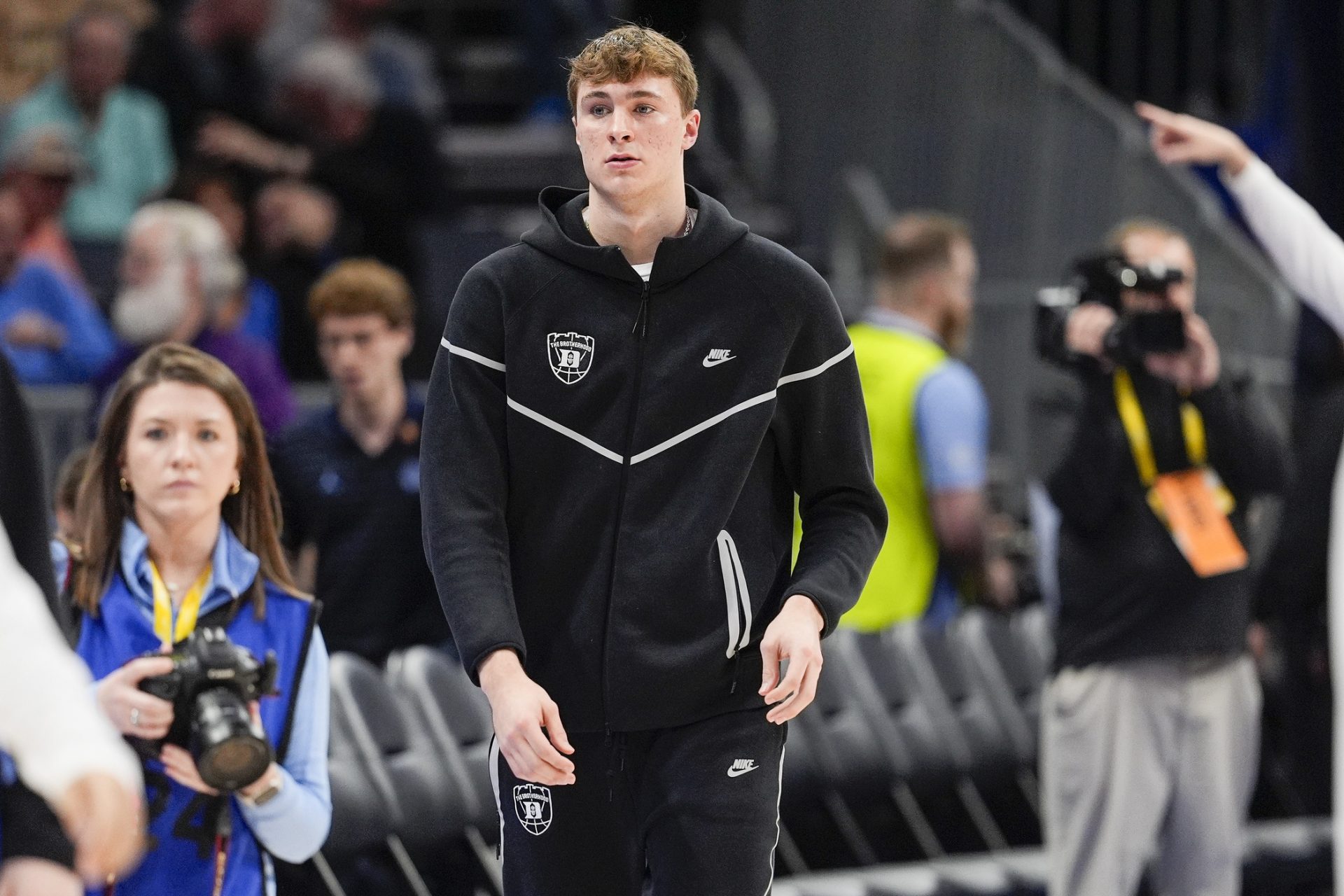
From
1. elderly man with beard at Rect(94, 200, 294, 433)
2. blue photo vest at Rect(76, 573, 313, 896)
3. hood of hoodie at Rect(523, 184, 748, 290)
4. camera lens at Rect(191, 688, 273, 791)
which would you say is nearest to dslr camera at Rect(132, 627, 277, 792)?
camera lens at Rect(191, 688, 273, 791)

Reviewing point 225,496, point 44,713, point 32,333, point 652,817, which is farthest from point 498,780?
point 32,333

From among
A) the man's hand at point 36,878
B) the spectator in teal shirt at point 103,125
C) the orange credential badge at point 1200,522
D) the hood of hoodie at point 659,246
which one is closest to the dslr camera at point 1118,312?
the orange credential badge at point 1200,522

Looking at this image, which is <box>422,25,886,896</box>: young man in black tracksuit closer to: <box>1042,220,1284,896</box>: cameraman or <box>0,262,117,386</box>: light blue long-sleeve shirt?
<box>1042,220,1284,896</box>: cameraman

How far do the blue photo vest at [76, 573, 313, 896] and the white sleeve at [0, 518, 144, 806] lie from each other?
47.8 inches

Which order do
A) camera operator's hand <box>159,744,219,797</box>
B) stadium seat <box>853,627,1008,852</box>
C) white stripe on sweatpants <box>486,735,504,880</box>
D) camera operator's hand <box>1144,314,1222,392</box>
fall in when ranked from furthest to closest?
stadium seat <box>853,627,1008,852</box> < camera operator's hand <box>1144,314,1222,392</box> < camera operator's hand <box>159,744,219,797</box> < white stripe on sweatpants <box>486,735,504,880</box>

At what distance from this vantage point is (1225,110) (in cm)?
1022

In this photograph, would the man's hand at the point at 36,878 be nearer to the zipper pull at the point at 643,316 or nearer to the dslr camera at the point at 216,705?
the dslr camera at the point at 216,705

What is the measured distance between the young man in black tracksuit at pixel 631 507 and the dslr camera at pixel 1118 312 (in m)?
1.90

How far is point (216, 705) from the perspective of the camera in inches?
126

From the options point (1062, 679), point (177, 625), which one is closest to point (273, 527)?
point (177, 625)

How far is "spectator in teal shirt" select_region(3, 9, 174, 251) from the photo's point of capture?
8008 mm

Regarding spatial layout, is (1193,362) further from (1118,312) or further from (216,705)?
(216,705)

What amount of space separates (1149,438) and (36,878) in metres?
3.29

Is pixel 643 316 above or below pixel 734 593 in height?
above
